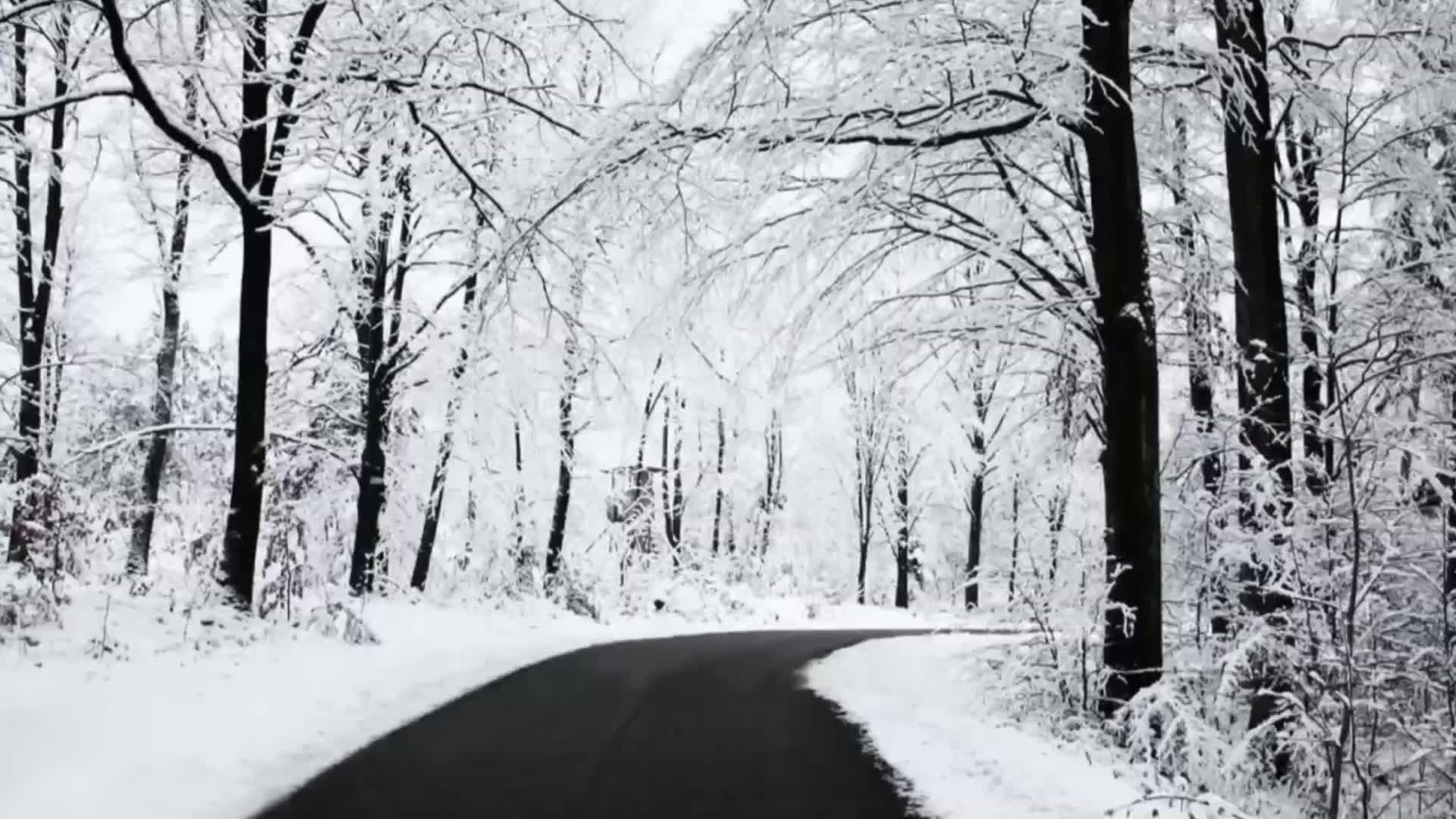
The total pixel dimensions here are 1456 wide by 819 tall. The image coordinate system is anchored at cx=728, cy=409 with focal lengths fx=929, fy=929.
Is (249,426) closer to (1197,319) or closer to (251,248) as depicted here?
(251,248)

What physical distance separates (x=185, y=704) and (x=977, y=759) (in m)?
5.45

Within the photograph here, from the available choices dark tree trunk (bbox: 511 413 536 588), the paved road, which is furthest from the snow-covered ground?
dark tree trunk (bbox: 511 413 536 588)

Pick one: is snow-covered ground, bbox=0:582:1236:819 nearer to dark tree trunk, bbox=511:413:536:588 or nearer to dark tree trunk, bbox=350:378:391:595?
dark tree trunk, bbox=350:378:391:595

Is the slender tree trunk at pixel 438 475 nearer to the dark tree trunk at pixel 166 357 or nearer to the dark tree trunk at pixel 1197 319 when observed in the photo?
the dark tree trunk at pixel 166 357

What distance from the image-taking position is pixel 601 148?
21.6 ft

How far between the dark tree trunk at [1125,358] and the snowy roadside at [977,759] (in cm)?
112

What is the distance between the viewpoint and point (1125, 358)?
698 centimetres

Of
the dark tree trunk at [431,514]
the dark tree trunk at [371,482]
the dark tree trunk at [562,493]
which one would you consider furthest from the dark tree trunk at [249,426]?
the dark tree trunk at [562,493]

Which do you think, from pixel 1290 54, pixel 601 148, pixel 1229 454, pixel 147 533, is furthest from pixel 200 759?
pixel 147 533

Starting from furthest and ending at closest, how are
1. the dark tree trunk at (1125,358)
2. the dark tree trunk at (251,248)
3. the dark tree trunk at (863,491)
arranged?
the dark tree trunk at (863,491)
the dark tree trunk at (251,248)
the dark tree trunk at (1125,358)

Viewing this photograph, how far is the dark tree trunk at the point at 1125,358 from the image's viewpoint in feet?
22.7

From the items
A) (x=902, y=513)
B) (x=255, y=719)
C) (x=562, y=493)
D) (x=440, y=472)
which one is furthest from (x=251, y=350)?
(x=902, y=513)

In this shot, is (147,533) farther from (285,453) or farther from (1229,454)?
(1229,454)

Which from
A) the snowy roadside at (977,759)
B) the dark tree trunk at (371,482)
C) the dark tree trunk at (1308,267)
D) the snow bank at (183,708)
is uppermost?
the dark tree trunk at (1308,267)
